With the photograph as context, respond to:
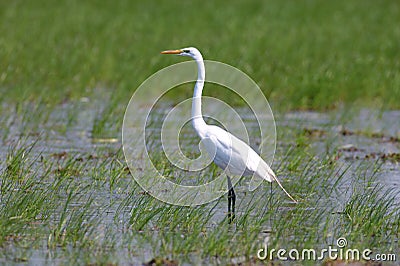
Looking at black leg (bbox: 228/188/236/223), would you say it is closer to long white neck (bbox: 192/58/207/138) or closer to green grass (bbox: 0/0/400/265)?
green grass (bbox: 0/0/400/265)

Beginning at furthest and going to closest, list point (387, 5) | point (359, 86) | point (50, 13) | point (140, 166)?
point (387, 5) → point (50, 13) → point (359, 86) → point (140, 166)

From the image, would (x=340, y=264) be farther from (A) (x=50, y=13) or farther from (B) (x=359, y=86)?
(A) (x=50, y=13)

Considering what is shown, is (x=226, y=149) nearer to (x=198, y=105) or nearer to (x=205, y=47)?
(x=198, y=105)

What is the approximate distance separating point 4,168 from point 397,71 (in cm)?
829

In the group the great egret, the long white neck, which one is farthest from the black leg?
the long white neck

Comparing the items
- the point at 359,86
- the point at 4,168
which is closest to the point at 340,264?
the point at 4,168

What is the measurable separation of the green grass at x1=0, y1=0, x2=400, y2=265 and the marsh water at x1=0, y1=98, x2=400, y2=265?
2 cm

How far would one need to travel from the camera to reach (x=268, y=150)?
10328 mm
